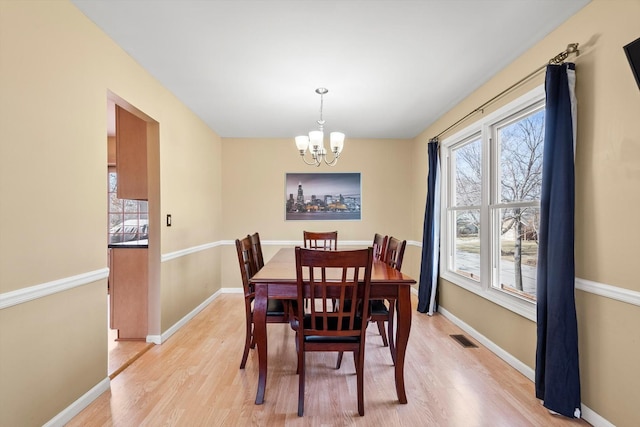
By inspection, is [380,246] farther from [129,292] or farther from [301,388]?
[129,292]

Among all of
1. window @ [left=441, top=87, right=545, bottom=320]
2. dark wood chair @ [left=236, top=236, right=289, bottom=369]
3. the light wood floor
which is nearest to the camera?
the light wood floor

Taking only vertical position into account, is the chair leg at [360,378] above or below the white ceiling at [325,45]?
below

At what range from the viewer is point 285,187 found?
474 cm

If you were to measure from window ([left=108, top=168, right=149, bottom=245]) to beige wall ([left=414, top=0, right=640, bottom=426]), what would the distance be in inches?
211

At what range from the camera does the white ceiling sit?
5.95ft

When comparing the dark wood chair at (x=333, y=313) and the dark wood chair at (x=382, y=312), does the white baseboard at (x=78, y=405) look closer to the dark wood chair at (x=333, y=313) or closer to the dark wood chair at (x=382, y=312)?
the dark wood chair at (x=333, y=313)

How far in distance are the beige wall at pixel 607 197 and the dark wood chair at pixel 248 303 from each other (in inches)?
73.2

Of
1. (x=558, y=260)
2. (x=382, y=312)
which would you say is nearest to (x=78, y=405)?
(x=382, y=312)

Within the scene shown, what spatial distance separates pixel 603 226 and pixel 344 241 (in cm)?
333

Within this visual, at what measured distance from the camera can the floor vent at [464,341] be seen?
2799 millimetres

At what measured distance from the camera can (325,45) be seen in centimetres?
219

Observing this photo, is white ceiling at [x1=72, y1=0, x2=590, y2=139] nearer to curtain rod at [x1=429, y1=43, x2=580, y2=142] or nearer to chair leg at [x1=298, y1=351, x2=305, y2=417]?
curtain rod at [x1=429, y1=43, x2=580, y2=142]

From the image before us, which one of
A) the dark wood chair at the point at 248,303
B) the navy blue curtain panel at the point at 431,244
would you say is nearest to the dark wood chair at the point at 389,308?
the dark wood chair at the point at 248,303

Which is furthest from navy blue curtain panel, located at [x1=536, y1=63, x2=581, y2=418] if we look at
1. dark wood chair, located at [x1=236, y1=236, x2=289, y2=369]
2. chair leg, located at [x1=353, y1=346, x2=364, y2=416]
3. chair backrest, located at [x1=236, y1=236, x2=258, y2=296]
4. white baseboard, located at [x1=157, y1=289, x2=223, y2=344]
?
white baseboard, located at [x1=157, y1=289, x2=223, y2=344]
